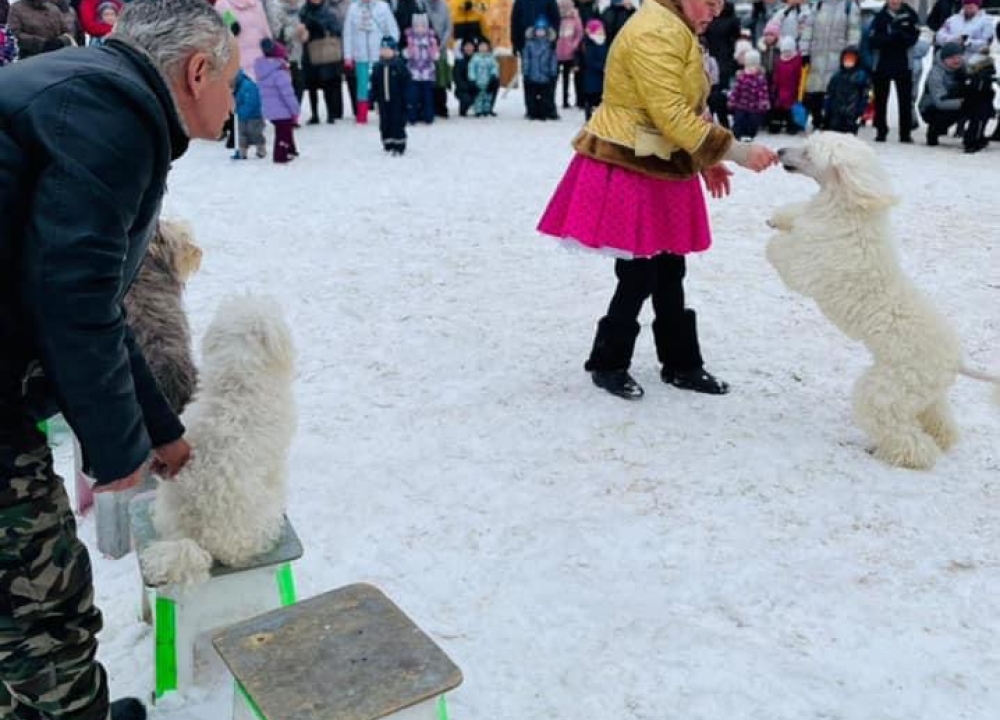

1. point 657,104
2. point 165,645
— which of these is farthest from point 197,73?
point 657,104

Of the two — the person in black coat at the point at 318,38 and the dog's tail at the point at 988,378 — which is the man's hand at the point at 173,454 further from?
the person in black coat at the point at 318,38

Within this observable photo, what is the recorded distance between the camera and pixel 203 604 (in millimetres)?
2473

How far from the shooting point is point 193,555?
7.60 feet

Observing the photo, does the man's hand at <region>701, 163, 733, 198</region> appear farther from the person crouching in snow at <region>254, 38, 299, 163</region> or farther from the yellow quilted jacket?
the person crouching in snow at <region>254, 38, 299, 163</region>

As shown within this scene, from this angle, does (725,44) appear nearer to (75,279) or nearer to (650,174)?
(650,174)

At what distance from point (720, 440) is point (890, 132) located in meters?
9.99

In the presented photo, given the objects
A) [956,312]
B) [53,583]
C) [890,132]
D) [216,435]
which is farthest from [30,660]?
[890,132]

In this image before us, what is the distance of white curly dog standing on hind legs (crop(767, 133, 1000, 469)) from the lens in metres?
3.66

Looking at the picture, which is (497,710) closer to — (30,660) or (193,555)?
(193,555)

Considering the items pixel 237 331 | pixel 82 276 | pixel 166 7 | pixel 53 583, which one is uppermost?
pixel 166 7

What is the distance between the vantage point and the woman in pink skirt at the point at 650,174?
12.3 ft

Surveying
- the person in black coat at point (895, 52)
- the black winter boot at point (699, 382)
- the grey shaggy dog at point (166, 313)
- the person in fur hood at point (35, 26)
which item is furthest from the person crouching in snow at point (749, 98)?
the grey shaggy dog at point (166, 313)

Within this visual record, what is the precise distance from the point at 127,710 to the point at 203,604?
0.33 metres

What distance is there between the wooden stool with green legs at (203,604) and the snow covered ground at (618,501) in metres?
0.11
